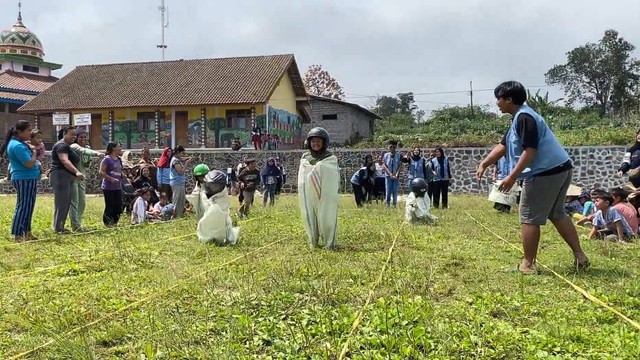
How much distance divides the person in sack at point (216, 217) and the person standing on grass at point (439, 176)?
25.1 feet

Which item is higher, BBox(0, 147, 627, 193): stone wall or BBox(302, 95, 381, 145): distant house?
BBox(302, 95, 381, 145): distant house

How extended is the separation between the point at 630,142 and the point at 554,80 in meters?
32.8

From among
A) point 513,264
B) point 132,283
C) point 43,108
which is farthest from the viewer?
point 43,108

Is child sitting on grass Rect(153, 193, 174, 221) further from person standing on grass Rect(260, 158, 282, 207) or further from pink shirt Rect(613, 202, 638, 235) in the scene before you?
pink shirt Rect(613, 202, 638, 235)

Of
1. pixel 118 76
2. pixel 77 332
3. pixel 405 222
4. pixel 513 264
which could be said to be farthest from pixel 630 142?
pixel 118 76

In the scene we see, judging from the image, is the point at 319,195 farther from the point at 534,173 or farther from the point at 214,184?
the point at 534,173

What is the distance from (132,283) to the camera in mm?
5359

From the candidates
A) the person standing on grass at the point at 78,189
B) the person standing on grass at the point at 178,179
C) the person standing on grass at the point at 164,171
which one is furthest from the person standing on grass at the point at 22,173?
the person standing on grass at the point at 164,171

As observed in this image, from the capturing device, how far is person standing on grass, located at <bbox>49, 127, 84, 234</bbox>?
9.12 metres

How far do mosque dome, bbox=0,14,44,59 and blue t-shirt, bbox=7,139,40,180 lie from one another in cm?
4312

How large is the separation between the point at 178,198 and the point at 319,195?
5.69 metres

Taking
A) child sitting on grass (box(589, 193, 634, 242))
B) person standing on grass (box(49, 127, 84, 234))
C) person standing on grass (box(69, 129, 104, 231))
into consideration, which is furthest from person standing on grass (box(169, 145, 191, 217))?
child sitting on grass (box(589, 193, 634, 242))

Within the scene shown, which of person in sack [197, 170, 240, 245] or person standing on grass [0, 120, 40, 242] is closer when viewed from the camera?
person in sack [197, 170, 240, 245]

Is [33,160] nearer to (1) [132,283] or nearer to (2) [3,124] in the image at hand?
(1) [132,283]
